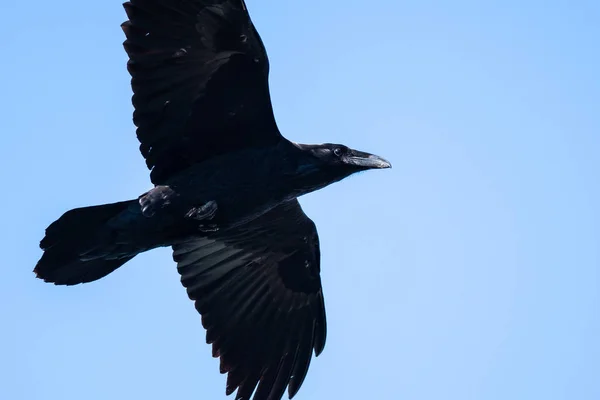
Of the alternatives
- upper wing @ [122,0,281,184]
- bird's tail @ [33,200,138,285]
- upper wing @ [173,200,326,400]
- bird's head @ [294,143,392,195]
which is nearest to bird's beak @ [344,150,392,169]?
bird's head @ [294,143,392,195]

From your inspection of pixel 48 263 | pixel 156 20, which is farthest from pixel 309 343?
pixel 156 20

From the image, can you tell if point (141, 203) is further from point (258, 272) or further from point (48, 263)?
point (258, 272)

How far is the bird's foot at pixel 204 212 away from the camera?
35.7 ft

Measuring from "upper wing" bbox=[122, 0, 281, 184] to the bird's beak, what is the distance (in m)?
0.70

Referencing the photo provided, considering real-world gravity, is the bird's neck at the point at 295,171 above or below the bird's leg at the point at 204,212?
above

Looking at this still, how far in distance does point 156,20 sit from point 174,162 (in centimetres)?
133

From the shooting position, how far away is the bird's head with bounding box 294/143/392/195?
11.1 metres

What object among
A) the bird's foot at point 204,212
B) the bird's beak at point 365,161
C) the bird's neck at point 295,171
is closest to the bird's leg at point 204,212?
the bird's foot at point 204,212

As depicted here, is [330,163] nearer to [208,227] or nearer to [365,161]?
[365,161]

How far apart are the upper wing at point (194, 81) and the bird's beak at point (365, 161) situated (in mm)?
698

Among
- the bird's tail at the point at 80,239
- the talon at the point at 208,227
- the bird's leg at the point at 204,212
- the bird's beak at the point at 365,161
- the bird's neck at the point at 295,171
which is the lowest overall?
the bird's tail at the point at 80,239

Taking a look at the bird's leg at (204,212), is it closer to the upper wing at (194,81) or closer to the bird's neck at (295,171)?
the upper wing at (194,81)

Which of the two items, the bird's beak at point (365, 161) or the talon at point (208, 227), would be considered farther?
the bird's beak at point (365, 161)

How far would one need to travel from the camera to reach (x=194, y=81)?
10891 millimetres
